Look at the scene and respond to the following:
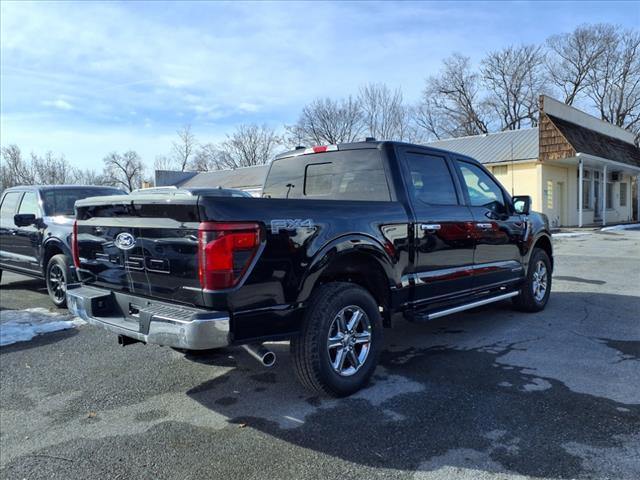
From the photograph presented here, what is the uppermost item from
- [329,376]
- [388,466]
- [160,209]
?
[160,209]

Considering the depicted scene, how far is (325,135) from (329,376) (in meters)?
46.1

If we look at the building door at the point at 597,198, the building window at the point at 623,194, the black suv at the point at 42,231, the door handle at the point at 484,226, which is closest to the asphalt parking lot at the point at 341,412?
the door handle at the point at 484,226

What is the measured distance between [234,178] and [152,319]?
36919mm

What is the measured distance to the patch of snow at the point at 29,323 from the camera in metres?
5.75

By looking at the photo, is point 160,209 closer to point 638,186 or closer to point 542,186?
point 542,186

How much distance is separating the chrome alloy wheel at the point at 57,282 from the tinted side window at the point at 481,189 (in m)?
5.62

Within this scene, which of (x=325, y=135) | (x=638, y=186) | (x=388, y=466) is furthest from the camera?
(x=325, y=135)

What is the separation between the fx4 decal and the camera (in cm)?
330

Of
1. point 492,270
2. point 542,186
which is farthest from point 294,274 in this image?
point 542,186

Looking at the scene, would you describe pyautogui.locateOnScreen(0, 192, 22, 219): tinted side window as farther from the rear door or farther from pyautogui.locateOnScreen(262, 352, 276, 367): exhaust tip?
pyautogui.locateOnScreen(262, 352, 276, 367): exhaust tip

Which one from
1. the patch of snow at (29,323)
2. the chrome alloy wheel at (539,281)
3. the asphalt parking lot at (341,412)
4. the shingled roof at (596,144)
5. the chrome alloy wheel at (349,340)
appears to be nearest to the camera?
the asphalt parking lot at (341,412)

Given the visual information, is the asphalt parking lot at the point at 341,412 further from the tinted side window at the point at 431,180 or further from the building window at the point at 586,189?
the building window at the point at 586,189

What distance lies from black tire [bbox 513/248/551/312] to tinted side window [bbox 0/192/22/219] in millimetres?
8009

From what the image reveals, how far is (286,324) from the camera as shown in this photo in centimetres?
344
